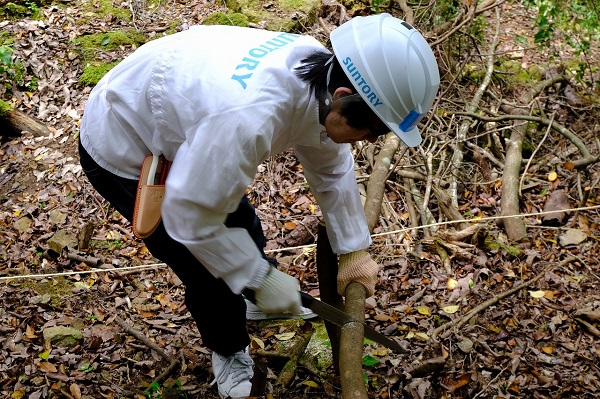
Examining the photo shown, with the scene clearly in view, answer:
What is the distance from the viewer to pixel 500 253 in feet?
12.4

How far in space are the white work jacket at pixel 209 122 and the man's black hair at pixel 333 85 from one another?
0.10ft

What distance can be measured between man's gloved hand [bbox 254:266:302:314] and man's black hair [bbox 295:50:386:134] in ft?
2.11

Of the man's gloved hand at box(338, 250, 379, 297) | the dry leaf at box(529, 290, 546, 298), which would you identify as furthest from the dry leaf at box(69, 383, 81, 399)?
the dry leaf at box(529, 290, 546, 298)

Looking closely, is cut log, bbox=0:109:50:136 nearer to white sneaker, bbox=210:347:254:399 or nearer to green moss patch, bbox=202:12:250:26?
green moss patch, bbox=202:12:250:26

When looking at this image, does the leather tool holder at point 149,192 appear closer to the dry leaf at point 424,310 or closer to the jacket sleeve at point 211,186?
the jacket sleeve at point 211,186

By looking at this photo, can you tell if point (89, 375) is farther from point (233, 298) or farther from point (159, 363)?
point (233, 298)

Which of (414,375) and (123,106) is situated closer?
(123,106)

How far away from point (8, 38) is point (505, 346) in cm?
529

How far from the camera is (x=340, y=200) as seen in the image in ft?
8.50

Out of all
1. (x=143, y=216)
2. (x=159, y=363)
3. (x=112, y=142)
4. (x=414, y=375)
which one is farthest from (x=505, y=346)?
(x=112, y=142)

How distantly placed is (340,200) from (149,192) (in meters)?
0.83

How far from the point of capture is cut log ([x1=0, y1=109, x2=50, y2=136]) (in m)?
5.10

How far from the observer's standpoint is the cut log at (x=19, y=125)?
16.7 feet

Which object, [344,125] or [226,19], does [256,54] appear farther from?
[226,19]
